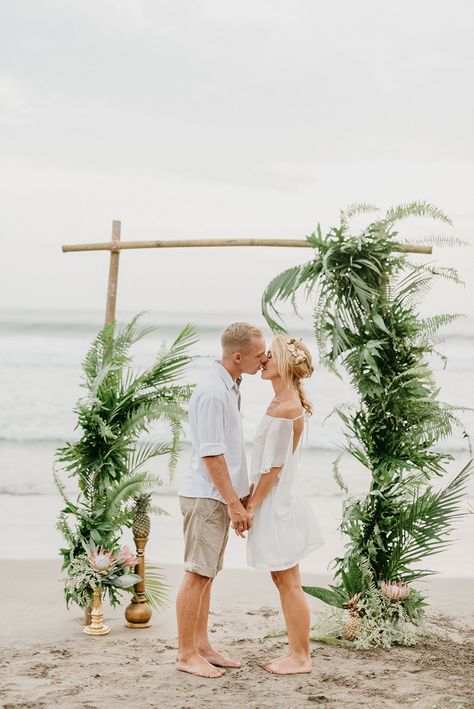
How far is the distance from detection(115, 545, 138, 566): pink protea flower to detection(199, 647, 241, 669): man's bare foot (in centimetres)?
90

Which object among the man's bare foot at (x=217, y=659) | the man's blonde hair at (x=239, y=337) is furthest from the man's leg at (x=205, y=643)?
the man's blonde hair at (x=239, y=337)

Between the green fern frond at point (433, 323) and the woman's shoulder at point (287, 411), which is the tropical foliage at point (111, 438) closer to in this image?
the woman's shoulder at point (287, 411)

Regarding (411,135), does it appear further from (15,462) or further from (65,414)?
(15,462)

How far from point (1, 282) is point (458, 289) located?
33.7m

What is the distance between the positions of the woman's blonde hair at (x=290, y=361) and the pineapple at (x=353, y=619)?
1.27 m

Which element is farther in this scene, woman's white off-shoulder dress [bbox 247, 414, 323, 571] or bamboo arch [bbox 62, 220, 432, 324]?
bamboo arch [bbox 62, 220, 432, 324]

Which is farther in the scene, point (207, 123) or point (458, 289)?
point (207, 123)

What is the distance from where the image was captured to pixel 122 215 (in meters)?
33.7

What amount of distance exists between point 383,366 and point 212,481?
135cm

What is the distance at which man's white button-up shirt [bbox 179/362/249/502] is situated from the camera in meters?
4.43

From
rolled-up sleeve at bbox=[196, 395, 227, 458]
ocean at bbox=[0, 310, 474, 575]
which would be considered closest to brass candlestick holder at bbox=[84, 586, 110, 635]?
ocean at bbox=[0, 310, 474, 575]

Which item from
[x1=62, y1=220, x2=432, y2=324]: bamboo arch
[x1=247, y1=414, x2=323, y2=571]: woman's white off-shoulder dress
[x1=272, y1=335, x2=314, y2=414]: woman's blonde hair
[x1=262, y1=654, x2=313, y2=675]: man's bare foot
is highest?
[x1=62, y1=220, x2=432, y2=324]: bamboo arch

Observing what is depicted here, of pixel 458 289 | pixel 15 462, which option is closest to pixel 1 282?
pixel 15 462

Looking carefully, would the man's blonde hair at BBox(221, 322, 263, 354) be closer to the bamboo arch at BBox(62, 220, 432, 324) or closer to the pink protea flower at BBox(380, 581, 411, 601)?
the bamboo arch at BBox(62, 220, 432, 324)
